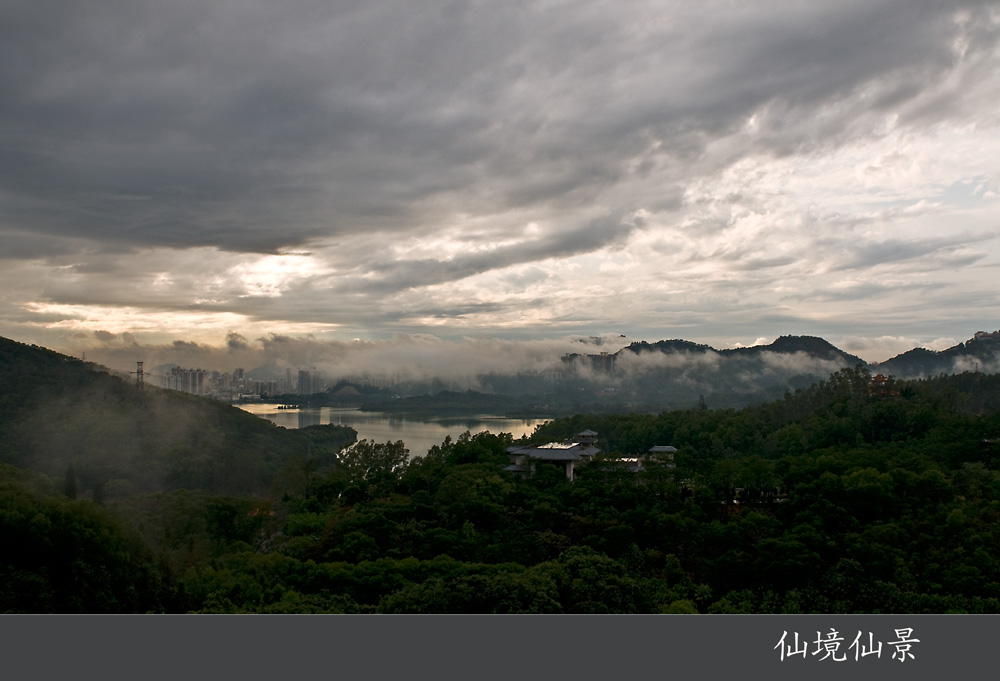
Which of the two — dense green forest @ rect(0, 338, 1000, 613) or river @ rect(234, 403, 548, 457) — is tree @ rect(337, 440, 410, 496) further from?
river @ rect(234, 403, 548, 457)

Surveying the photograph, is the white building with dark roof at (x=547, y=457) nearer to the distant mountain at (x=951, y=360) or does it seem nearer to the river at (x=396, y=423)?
the river at (x=396, y=423)

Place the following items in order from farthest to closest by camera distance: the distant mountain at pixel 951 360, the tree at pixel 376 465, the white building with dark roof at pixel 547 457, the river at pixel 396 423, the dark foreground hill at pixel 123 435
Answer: the distant mountain at pixel 951 360, the river at pixel 396 423, the dark foreground hill at pixel 123 435, the white building with dark roof at pixel 547 457, the tree at pixel 376 465

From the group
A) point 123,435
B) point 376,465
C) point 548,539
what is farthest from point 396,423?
point 548,539

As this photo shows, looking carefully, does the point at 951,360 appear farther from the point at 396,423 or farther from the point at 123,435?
the point at 123,435

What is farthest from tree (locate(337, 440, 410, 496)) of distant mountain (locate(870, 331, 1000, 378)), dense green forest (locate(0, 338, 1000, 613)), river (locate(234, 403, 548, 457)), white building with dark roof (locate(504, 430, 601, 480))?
distant mountain (locate(870, 331, 1000, 378))

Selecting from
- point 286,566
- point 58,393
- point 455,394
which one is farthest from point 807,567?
point 455,394

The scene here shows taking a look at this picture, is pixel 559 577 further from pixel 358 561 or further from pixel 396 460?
pixel 396 460

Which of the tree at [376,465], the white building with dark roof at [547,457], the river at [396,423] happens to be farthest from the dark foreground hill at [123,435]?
the river at [396,423]
